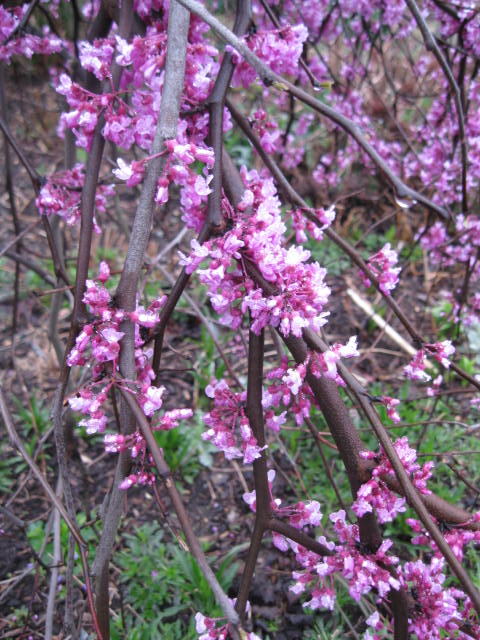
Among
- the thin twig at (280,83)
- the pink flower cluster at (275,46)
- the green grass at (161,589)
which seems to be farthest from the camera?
the green grass at (161,589)

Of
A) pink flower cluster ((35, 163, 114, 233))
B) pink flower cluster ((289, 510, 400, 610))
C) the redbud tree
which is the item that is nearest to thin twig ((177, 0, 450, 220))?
the redbud tree

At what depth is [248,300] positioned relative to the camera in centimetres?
114

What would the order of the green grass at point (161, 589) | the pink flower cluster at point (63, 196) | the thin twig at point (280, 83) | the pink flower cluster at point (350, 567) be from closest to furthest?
the thin twig at point (280, 83), the pink flower cluster at point (350, 567), the pink flower cluster at point (63, 196), the green grass at point (161, 589)

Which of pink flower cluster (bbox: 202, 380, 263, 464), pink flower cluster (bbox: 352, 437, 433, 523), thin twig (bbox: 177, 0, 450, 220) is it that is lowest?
pink flower cluster (bbox: 352, 437, 433, 523)

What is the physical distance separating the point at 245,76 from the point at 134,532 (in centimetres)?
207

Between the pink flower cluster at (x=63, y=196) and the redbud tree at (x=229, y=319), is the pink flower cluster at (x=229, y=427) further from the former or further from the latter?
the pink flower cluster at (x=63, y=196)

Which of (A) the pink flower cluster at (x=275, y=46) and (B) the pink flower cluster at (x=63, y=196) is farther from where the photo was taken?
(B) the pink flower cluster at (x=63, y=196)

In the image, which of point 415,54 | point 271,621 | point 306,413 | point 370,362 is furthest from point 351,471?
point 415,54

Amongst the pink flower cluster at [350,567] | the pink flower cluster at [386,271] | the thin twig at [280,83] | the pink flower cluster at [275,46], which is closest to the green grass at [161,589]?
the pink flower cluster at [350,567]

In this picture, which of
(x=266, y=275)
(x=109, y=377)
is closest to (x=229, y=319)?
(x=266, y=275)

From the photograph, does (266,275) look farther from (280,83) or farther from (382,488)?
(382,488)

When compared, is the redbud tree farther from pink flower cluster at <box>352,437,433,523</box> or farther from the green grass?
the green grass

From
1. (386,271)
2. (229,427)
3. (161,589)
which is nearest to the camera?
(229,427)

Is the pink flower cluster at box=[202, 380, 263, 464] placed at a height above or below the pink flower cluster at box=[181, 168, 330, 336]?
below
